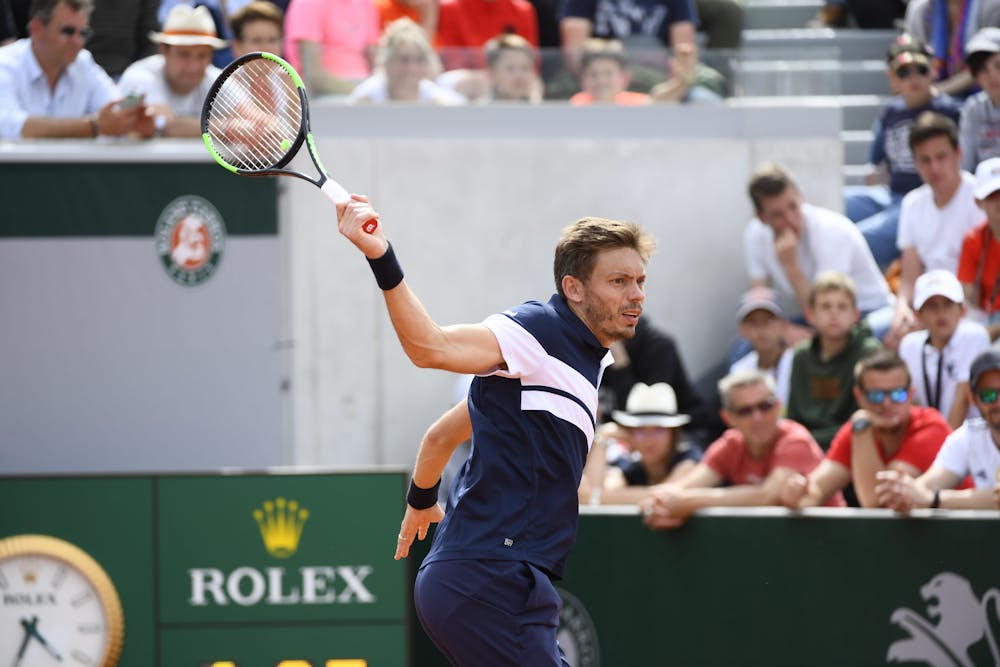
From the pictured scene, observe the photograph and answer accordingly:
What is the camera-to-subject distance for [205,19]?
31.1ft

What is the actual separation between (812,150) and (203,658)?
205 inches

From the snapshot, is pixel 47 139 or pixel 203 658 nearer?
pixel 203 658

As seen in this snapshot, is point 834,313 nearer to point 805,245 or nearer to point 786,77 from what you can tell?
point 805,245

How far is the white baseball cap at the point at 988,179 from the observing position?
8.49m

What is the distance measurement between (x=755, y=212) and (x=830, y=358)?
5.25 feet

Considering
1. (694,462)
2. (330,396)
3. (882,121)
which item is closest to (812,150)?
(882,121)

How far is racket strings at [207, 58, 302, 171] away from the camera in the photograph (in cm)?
520

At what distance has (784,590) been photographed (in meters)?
7.41

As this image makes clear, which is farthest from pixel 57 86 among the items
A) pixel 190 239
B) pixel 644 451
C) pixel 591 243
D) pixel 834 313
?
pixel 591 243

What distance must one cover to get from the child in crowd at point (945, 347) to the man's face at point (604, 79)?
2.57m

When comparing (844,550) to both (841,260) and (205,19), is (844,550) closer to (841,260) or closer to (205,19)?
(841,260)

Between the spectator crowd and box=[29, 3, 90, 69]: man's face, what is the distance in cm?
1

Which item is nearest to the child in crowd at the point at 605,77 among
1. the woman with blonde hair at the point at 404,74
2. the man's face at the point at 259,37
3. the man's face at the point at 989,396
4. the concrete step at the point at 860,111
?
the woman with blonde hair at the point at 404,74

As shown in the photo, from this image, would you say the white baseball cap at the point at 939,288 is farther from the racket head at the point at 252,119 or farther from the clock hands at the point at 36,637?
the clock hands at the point at 36,637
